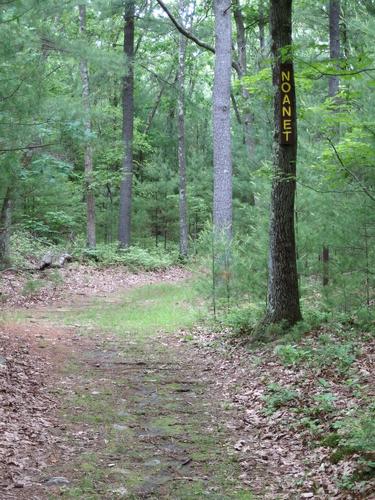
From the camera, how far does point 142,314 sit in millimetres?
12570

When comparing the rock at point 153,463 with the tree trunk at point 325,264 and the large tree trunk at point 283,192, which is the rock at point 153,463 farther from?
the tree trunk at point 325,264

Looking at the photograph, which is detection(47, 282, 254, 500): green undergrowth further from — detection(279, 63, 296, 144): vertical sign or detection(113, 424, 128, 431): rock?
detection(279, 63, 296, 144): vertical sign

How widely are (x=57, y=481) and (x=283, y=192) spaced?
5274 mm

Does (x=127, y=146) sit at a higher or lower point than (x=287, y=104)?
higher

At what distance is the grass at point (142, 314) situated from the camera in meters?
11.1

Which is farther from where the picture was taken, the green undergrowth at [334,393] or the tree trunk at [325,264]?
the tree trunk at [325,264]

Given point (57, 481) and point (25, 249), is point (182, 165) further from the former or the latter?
point (57, 481)

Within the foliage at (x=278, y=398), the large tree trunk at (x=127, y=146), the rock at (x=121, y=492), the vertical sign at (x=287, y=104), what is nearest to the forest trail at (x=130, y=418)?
the rock at (x=121, y=492)

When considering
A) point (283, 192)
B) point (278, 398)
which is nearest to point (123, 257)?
point (283, 192)

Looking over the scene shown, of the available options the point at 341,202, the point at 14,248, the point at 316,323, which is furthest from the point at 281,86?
the point at 14,248

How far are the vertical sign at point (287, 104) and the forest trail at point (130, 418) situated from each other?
3638mm

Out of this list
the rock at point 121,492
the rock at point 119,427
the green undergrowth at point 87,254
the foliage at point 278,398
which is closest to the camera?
the rock at point 121,492

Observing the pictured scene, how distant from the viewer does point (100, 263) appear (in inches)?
792

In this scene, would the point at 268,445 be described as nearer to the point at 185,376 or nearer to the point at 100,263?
the point at 185,376
